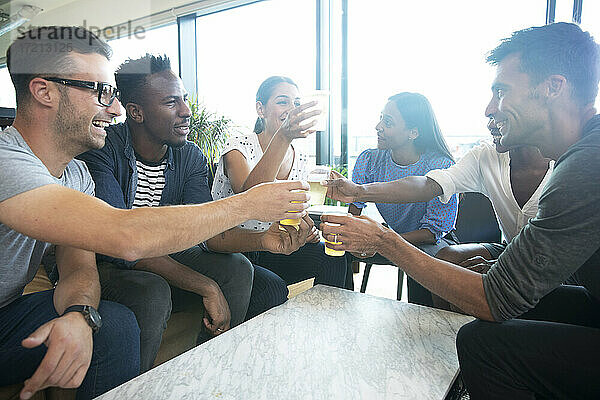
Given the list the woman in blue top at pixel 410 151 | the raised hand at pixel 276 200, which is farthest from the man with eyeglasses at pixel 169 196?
the woman in blue top at pixel 410 151

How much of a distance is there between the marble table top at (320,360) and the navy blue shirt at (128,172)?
662mm

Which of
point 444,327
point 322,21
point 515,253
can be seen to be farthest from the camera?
point 322,21

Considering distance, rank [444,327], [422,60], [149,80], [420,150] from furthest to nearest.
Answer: [422,60] → [420,150] → [149,80] → [444,327]

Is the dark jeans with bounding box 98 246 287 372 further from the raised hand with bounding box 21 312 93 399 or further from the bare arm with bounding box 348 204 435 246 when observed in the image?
the bare arm with bounding box 348 204 435 246

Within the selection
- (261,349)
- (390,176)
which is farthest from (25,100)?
(390,176)

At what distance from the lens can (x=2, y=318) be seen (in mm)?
1114

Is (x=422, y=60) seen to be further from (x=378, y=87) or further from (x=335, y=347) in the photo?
(x=335, y=347)

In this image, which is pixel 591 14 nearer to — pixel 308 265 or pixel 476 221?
pixel 476 221

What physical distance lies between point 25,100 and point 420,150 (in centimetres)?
189

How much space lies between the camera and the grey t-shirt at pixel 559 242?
36.0 inches

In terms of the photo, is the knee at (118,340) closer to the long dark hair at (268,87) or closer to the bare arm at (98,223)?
the bare arm at (98,223)

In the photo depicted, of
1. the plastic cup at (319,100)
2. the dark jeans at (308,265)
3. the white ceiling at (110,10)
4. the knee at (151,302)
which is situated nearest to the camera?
the knee at (151,302)

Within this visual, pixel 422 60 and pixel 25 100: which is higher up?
pixel 422 60

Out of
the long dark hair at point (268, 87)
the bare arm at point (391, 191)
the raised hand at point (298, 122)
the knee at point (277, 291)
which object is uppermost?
the long dark hair at point (268, 87)
